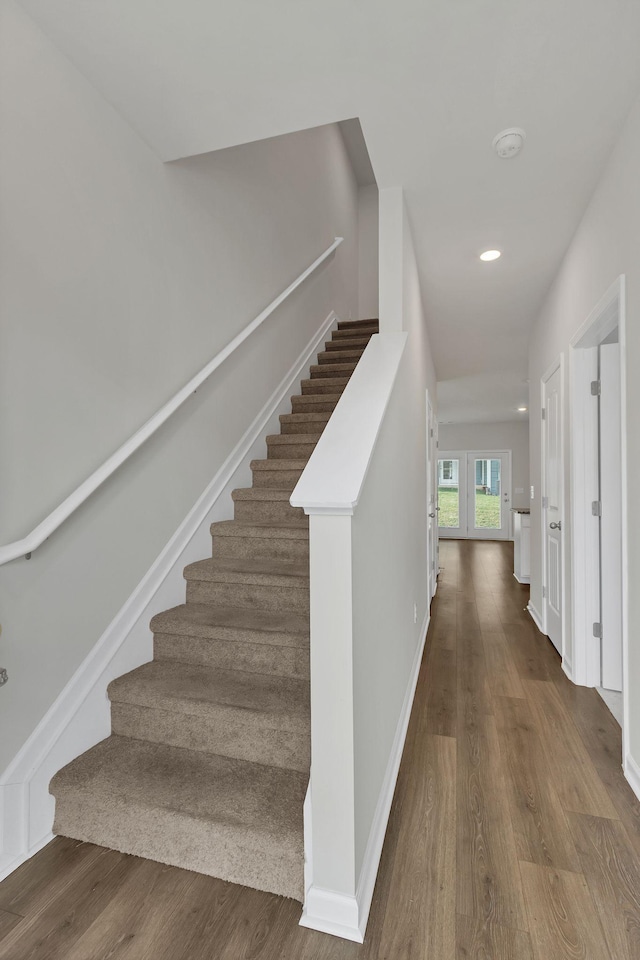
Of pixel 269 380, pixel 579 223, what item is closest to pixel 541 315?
pixel 579 223

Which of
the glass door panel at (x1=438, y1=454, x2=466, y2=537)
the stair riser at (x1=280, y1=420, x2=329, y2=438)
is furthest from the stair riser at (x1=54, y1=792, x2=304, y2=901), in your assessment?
the glass door panel at (x1=438, y1=454, x2=466, y2=537)

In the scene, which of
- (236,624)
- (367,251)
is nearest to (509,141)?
(236,624)

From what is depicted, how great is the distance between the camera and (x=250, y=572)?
2.30m

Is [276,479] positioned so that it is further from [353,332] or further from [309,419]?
[353,332]

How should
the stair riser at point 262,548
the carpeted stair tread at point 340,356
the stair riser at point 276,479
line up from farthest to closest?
the carpeted stair tread at point 340,356
the stair riser at point 276,479
the stair riser at point 262,548

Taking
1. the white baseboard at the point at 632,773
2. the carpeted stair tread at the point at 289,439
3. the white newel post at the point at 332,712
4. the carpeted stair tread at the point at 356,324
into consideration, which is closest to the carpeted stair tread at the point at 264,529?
the carpeted stair tread at the point at 289,439

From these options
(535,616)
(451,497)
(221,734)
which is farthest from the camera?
(451,497)

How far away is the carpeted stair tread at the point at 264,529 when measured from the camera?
8.25 ft

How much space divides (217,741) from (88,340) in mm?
1551

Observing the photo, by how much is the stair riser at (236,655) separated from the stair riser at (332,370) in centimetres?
279

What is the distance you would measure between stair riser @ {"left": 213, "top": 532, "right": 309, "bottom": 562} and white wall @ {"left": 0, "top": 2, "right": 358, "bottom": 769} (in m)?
0.31

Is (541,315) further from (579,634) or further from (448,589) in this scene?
(448,589)

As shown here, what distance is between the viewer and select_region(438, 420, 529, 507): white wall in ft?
33.9

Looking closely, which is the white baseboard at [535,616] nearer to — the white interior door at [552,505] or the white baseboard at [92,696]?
the white interior door at [552,505]
